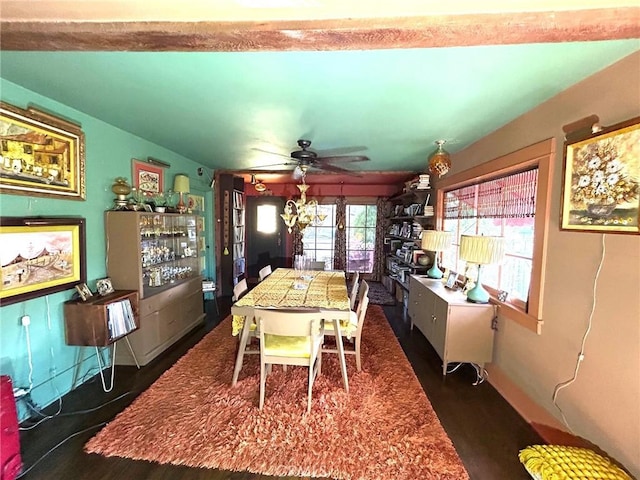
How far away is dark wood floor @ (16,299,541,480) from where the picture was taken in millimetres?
1693

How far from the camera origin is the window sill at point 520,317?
84.5 inches

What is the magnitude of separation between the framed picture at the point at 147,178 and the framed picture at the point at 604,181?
3996mm

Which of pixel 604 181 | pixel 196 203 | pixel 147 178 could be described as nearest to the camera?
pixel 604 181

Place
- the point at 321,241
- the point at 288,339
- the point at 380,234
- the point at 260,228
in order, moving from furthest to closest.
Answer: the point at 321,241, the point at 380,234, the point at 260,228, the point at 288,339

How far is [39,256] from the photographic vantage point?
2148 millimetres

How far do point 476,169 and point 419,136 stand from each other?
0.75 meters

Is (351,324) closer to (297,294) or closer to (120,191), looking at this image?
(297,294)

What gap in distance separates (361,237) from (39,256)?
6.04 meters

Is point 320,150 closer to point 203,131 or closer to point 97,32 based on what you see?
point 203,131

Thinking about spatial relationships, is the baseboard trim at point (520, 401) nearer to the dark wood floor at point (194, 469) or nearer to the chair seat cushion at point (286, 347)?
the dark wood floor at point (194, 469)

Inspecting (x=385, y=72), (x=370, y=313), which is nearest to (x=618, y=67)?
(x=385, y=72)

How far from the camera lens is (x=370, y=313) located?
455 centimetres

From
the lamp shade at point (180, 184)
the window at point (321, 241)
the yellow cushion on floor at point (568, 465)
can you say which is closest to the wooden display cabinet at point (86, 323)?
the lamp shade at point (180, 184)

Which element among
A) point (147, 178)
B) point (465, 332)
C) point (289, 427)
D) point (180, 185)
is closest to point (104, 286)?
point (147, 178)
